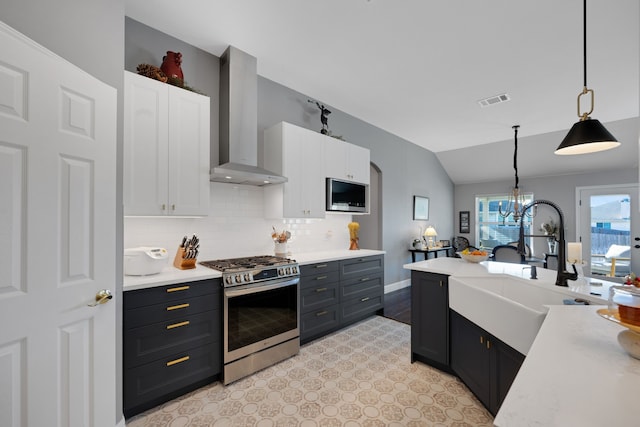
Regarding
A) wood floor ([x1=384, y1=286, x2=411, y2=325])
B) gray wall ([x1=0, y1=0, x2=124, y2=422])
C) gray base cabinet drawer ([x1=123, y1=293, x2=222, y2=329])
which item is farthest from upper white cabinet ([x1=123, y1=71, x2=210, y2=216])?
wood floor ([x1=384, y1=286, x2=411, y2=325])

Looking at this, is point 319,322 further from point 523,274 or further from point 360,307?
point 523,274

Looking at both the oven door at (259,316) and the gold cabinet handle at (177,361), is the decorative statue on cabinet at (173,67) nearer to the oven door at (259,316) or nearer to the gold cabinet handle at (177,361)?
the oven door at (259,316)

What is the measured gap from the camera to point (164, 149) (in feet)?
7.38

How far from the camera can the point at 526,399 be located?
628 millimetres

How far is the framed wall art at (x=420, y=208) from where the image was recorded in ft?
19.3

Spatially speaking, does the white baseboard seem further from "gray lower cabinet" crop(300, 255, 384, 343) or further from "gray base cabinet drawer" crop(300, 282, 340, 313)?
"gray base cabinet drawer" crop(300, 282, 340, 313)

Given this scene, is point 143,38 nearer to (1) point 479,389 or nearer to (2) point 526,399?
(2) point 526,399

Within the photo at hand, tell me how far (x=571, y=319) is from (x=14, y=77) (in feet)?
8.29

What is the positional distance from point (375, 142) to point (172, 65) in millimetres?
3351

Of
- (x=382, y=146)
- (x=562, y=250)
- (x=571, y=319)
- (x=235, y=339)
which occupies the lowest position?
(x=235, y=339)

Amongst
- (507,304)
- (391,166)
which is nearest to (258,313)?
(507,304)

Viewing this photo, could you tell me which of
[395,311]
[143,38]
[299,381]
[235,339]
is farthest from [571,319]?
[143,38]

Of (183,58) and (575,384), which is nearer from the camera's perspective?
(575,384)

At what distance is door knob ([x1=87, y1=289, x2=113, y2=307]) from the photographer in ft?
4.73
